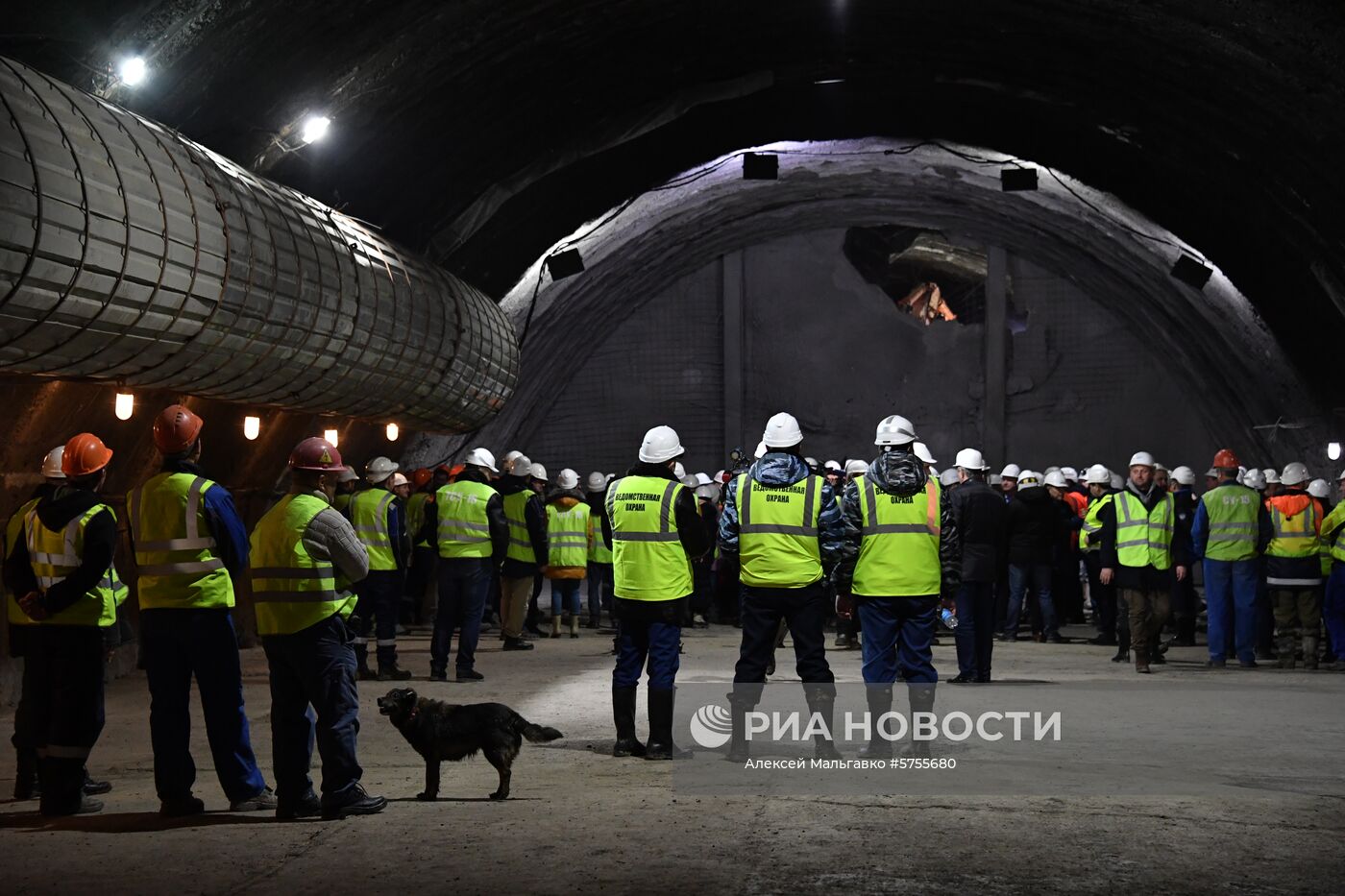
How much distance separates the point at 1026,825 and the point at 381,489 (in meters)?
6.67

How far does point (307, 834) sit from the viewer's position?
5.32 metres

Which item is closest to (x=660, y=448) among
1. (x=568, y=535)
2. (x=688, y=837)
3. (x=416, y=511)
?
(x=688, y=837)

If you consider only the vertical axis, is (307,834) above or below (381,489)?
below

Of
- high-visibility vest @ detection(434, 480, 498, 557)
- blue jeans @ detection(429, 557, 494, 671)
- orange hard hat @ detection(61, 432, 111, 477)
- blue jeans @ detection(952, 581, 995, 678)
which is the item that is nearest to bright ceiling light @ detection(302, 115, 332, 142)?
high-visibility vest @ detection(434, 480, 498, 557)

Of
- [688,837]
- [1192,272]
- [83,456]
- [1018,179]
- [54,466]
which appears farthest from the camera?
[1018,179]

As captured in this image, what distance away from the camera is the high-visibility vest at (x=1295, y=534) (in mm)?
11617

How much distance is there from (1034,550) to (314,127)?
7.98m

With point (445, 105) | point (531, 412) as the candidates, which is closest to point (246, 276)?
point (445, 105)

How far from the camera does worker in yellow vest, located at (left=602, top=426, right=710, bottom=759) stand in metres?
7.10

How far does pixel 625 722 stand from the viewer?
717 cm

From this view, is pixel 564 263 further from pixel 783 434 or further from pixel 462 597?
pixel 783 434

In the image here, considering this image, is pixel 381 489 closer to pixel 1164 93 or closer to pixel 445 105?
pixel 445 105

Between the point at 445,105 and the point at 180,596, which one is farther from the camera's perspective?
the point at 445,105

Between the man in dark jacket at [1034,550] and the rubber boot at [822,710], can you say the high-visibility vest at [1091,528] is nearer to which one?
the man in dark jacket at [1034,550]
